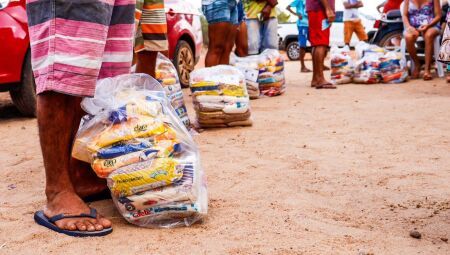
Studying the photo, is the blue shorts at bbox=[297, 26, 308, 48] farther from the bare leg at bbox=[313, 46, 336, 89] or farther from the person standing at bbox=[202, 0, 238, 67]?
the person standing at bbox=[202, 0, 238, 67]

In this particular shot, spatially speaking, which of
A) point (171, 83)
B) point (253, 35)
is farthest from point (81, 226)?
point (253, 35)

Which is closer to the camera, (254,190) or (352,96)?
(254,190)

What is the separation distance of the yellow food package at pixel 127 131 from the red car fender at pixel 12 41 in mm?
3002

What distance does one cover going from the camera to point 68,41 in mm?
2285

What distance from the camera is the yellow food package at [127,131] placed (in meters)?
2.39

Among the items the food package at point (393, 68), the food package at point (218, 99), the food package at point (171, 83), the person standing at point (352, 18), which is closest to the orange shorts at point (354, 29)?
the person standing at point (352, 18)

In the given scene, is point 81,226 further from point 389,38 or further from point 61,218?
point 389,38

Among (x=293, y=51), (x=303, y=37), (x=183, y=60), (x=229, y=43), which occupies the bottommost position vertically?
(x=293, y=51)

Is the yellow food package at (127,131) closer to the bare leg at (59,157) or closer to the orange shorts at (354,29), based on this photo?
the bare leg at (59,157)

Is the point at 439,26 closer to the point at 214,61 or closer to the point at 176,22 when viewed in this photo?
the point at 176,22

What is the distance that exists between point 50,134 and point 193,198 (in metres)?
0.62

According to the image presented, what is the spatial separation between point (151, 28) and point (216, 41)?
1.79 meters

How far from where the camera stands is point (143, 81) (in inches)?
106

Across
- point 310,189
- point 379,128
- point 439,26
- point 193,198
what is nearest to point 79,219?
point 193,198
